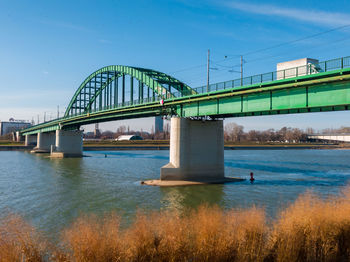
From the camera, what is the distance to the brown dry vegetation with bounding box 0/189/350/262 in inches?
360

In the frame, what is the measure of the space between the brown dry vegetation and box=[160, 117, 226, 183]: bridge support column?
24335mm

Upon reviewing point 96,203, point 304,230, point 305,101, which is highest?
point 305,101

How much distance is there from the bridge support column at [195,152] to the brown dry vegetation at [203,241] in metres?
24.3

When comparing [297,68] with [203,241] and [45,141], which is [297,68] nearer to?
[203,241]

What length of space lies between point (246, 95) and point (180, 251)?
2470 centimetres

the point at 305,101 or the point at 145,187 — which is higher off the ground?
the point at 305,101

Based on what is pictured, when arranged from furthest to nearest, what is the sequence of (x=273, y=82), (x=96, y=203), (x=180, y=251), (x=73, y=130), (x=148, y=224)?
(x=73, y=130) < (x=273, y=82) < (x=96, y=203) < (x=148, y=224) < (x=180, y=251)

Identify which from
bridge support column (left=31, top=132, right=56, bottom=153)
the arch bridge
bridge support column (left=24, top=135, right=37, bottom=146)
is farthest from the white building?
bridge support column (left=24, top=135, right=37, bottom=146)

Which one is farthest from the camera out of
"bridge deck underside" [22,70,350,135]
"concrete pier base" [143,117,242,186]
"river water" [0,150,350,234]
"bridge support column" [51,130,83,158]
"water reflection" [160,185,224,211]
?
"bridge support column" [51,130,83,158]

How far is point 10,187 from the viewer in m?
32.9

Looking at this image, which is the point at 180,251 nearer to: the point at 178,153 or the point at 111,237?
the point at 111,237

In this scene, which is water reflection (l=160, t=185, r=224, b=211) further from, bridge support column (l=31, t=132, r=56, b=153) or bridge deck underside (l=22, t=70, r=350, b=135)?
bridge support column (l=31, t=132, r=56, b=153)

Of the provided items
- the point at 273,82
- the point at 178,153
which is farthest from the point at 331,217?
the point at 178,153

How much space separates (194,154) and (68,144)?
60.8 meters
